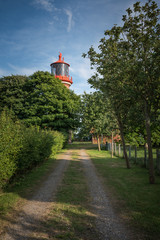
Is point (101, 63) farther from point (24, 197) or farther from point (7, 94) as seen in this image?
point (7, 94)

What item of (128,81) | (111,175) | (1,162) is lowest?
(111,175)

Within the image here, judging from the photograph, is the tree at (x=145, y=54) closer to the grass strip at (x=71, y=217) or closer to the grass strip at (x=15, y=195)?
the grass strip at (x=71, y=217)

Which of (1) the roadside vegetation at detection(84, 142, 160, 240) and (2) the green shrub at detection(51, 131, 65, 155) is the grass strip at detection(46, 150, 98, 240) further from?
(2) the green shrub at detection(51, 131, 65, 155)

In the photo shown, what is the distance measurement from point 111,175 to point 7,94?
26542 mm

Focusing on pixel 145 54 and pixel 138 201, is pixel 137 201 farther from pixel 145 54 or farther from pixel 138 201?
pixel 145 54

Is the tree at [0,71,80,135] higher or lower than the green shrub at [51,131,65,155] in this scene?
higher

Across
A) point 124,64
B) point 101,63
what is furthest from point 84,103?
point 124,64

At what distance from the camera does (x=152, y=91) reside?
29.2ft

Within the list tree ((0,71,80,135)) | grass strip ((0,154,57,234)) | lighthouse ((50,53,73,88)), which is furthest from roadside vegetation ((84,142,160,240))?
lighthouse ((50,53,73,88))

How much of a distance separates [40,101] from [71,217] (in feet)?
85.8

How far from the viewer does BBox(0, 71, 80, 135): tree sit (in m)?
29.2

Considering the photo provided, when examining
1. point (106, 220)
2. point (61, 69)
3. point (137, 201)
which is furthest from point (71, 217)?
point (61, 69)

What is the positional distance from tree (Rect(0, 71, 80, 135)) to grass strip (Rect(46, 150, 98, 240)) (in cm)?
2251

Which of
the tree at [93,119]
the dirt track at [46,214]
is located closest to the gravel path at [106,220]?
the dirt track at [46,214]
